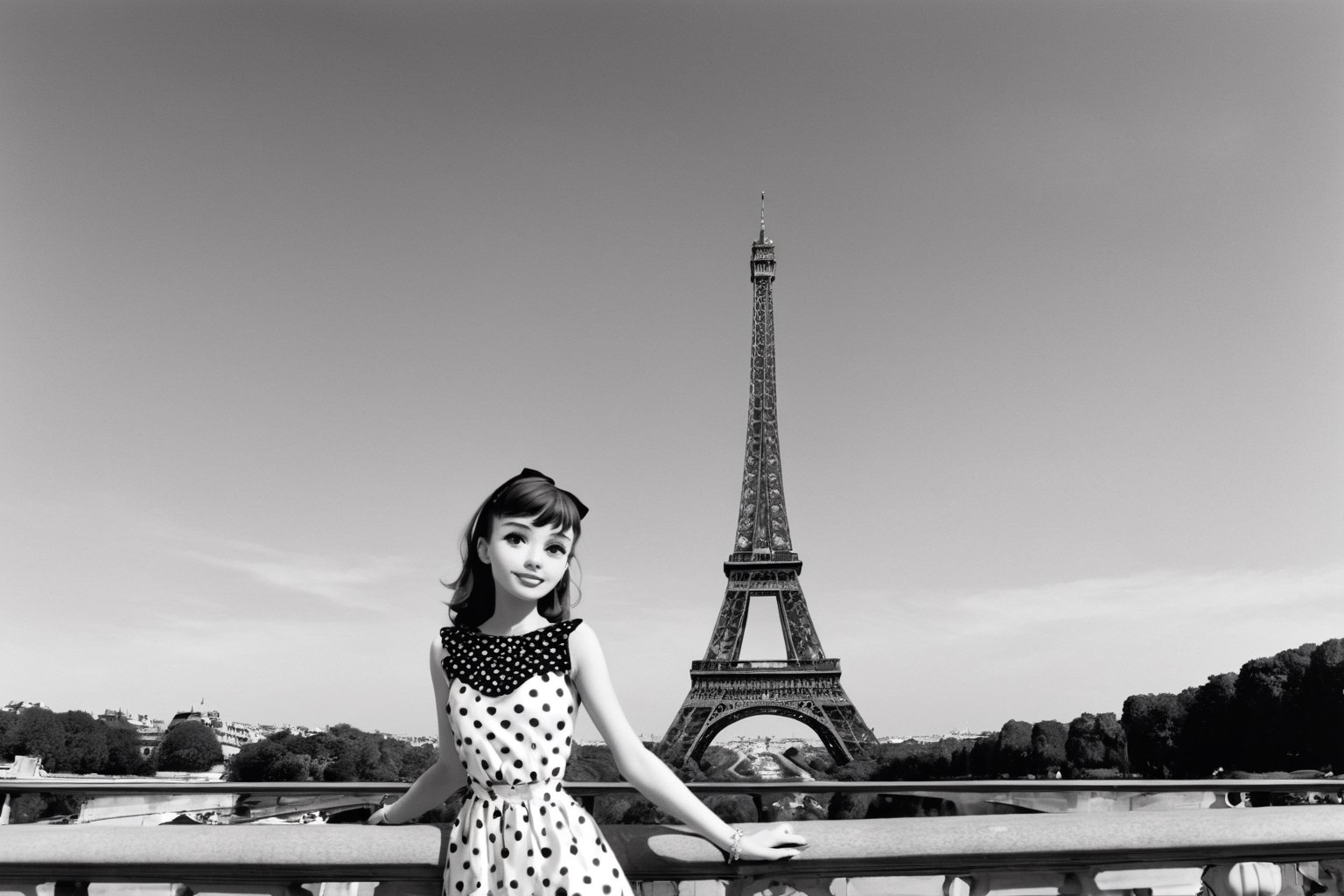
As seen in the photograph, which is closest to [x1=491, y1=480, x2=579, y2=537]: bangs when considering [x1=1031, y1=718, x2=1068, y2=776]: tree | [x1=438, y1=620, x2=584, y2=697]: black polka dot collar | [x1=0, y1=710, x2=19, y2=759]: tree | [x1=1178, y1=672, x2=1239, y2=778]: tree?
[x1=438, y1=620, x2=584, y2=697]: black polka dot collar

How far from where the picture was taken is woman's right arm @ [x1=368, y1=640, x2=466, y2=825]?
1974mm

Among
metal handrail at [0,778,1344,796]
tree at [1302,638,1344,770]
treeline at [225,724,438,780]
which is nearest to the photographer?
metal handrail at [0,778,1344,796]

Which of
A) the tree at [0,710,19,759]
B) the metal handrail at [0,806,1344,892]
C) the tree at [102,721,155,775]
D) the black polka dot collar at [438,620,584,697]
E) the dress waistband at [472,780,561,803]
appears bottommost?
the tree at [102,721,155,775]

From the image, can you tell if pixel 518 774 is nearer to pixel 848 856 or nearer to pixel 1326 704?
pixel 848 856

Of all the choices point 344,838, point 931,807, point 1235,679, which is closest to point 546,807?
point 344,838

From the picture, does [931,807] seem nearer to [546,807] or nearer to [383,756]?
[546,807]

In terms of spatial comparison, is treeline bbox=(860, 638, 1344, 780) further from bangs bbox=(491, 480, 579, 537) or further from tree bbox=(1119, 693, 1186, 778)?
bangs bbox=(491, 480, 579, 537)

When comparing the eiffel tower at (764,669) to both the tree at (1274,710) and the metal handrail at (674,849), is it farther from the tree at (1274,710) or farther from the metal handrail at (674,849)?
the metal handrail at (674,849)

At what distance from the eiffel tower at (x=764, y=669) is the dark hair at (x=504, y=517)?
1337 inches

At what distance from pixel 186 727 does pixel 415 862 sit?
58.4 metres

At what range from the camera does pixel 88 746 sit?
5012cm

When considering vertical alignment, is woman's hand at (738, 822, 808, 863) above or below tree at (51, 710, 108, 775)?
above

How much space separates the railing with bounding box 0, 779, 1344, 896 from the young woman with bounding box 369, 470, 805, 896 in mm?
97

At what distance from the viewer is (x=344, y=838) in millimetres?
1815
